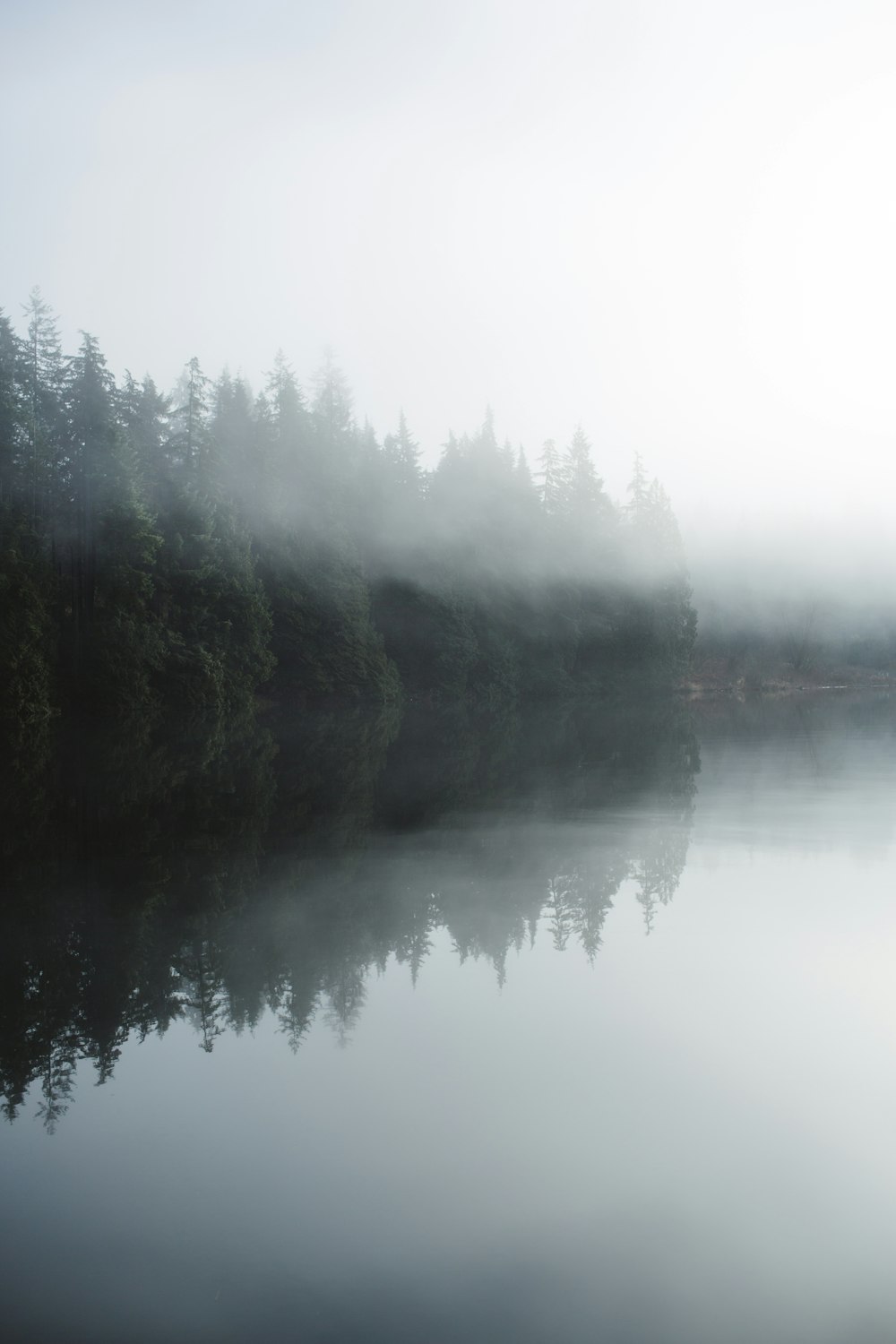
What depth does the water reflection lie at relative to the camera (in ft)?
23.5

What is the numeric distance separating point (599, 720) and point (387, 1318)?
39578 mm

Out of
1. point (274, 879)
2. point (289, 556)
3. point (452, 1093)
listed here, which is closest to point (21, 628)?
point (289, 556)

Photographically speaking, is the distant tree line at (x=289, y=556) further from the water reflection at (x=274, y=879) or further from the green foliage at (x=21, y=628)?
the water reflection at (x=274, y=879)

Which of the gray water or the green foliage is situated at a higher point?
the green foliage

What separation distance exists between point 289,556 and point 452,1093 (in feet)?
169

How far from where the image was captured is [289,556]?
55.7m

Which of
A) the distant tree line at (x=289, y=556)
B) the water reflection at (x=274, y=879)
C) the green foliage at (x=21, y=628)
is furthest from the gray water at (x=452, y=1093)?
the distant tree line at (x=289, y=556)

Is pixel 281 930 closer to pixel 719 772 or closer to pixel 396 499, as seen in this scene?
pixel 719 772

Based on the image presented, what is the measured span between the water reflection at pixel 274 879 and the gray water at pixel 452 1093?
59mm

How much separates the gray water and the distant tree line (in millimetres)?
27049

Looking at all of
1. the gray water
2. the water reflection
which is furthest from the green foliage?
the gray water

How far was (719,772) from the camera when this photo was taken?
2217 centimetres

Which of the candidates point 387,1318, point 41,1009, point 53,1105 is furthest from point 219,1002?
point 387,1318

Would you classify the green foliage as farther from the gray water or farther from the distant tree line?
the gray water
